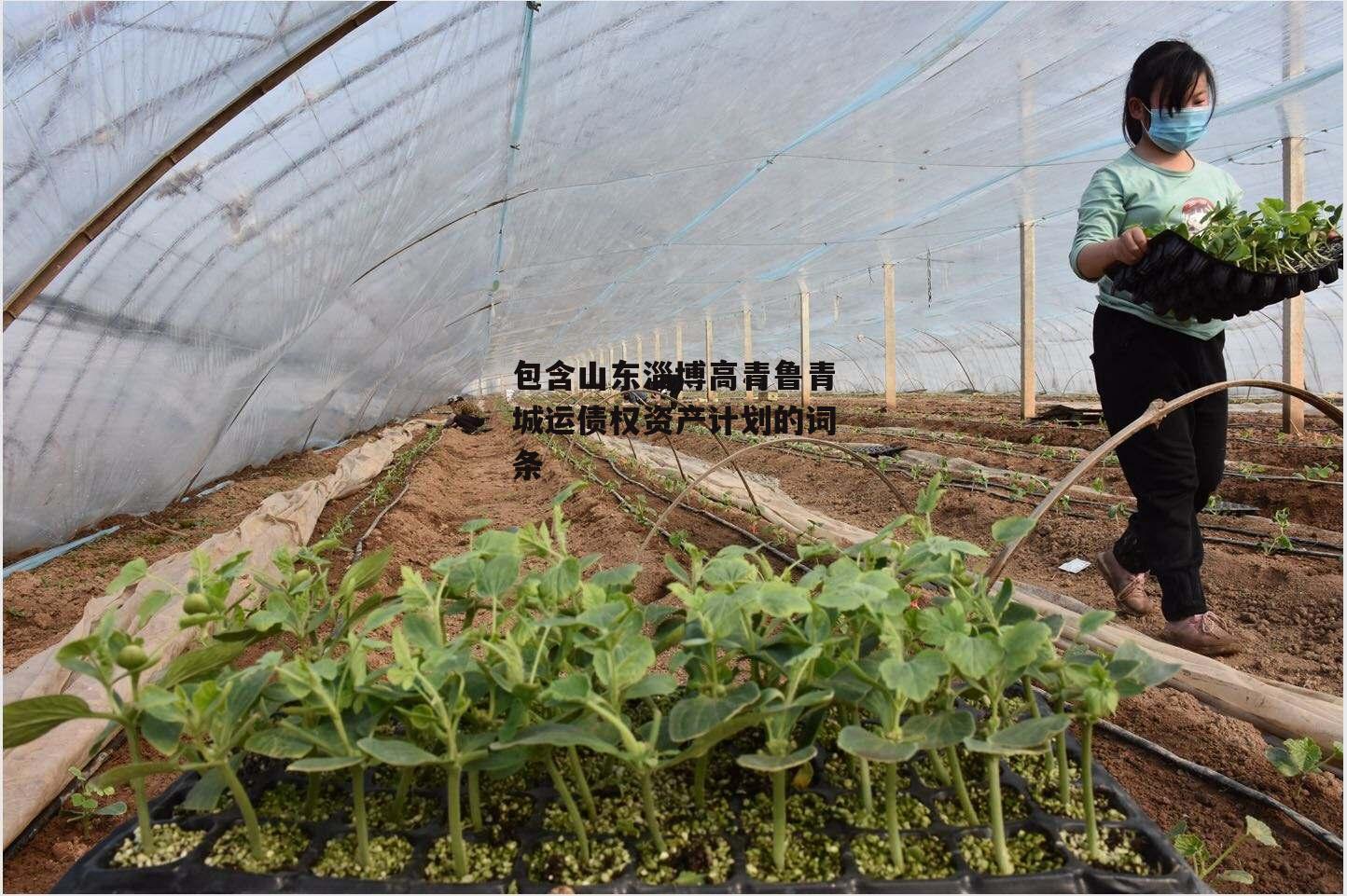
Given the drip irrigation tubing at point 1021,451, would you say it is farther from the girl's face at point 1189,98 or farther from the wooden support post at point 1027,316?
the girl's face at point 1189,98

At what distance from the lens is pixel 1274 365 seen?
49.8 ft

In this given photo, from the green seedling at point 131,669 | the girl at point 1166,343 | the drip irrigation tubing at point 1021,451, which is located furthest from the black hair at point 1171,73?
the drip irrigation tubing at point 1021,451

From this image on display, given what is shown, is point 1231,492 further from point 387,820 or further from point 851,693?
point 387,820

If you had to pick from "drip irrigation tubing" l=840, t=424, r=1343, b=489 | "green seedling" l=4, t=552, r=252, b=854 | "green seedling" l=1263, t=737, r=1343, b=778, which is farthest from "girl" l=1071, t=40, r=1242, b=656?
"drip irrigation tubing" l=840, t=424, r=1343, b=489

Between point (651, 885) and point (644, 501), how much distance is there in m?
4.48

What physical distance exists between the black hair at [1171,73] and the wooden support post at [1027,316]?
6.84m

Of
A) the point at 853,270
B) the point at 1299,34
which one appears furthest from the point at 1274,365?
the point at 1299,34

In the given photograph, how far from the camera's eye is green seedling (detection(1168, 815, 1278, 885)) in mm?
1248

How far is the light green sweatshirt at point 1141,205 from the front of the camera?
2.16m

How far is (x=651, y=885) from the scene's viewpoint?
93cm

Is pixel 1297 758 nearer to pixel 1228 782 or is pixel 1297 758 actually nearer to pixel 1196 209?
pixel 1228 782

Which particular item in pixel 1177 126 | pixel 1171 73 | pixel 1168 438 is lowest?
pixel 1168 438

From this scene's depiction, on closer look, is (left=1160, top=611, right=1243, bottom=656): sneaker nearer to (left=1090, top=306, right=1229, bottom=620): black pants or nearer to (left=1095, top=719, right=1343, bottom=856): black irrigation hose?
(left=1090, top=306, right=1229, bottom=620): black pants

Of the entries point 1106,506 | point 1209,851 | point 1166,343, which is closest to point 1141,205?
point 1166,343
